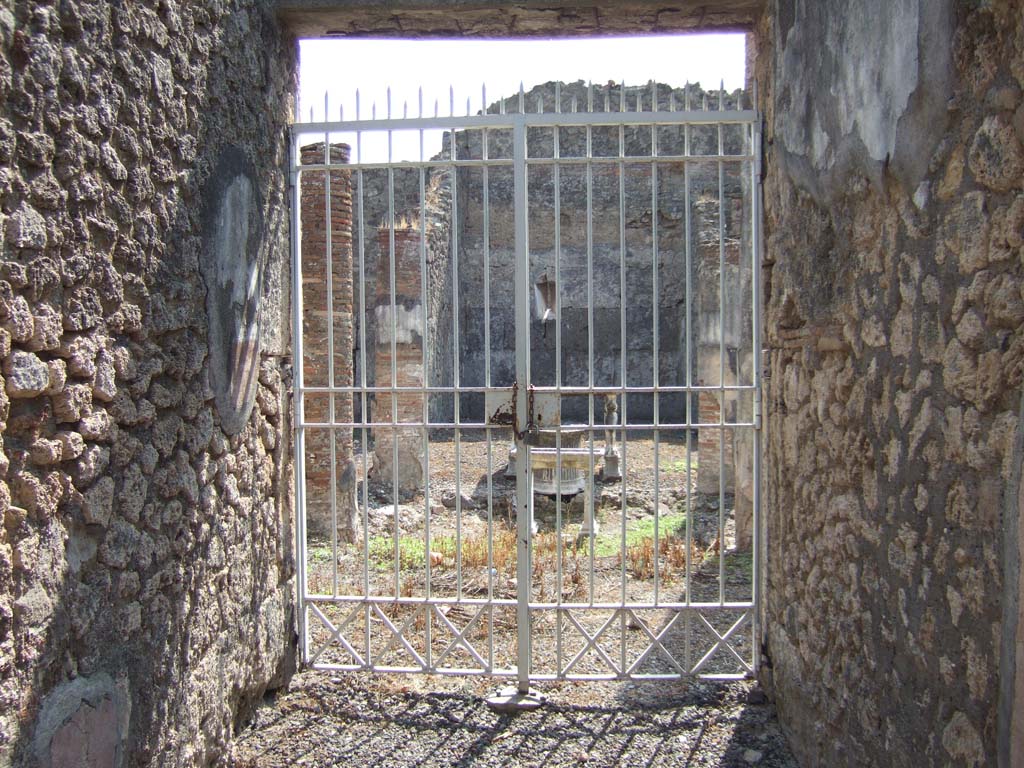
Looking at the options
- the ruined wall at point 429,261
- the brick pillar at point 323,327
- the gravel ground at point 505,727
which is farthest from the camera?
the ruined wall at point 429,261

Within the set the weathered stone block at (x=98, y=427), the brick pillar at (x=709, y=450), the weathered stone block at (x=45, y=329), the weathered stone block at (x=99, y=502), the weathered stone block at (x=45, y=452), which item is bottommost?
the brick pillar at (x=709, y=450)

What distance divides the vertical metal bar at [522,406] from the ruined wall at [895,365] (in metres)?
1.10

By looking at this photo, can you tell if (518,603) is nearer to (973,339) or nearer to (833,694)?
(833,694)

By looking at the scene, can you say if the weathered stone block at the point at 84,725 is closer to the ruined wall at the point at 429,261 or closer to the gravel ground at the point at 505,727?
the gravel ground at the point at 505,727

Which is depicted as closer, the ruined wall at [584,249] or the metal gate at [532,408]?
the metal gate at [532,408]

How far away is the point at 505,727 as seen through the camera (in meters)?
3.60

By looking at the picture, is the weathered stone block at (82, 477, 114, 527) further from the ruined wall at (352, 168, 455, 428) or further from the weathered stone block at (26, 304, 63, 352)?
the ruined wall at (352, 168, 455, 428)

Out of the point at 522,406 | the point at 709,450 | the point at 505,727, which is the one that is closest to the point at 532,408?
the point at 522,406

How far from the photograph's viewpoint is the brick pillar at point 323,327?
279 inches

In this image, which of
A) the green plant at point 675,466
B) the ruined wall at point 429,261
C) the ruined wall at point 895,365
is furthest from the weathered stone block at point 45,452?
the green plant at point 675,466

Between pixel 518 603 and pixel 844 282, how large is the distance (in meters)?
2.03

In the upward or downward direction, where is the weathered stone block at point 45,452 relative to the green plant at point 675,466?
upward

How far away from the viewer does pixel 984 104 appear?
1.91 metres

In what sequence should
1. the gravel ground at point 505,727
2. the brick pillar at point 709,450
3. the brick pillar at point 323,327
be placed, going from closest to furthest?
the gravel ground at point 505,727
the brick pillar at point 323,327
the brick pillar at point 709,450
